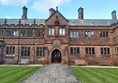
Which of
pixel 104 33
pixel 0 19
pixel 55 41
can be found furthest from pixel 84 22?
pixel 0 19

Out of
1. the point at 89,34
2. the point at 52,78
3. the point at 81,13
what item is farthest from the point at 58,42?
the point at 52,78

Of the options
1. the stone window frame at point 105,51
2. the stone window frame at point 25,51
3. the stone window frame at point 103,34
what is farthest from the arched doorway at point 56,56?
the stone window frame at point 103,34

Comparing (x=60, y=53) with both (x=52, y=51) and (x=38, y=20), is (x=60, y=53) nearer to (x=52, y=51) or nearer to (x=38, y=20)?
(x=52, y=51)

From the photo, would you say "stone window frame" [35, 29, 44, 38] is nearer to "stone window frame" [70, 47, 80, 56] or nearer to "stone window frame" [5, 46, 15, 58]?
"stone window frame" [5, 46, 15, 58]

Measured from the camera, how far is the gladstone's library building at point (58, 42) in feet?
108

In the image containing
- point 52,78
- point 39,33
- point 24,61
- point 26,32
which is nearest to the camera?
point 52,78

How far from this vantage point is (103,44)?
111 feet

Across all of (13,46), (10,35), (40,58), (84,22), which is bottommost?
(40,58)

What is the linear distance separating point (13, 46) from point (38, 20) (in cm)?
989

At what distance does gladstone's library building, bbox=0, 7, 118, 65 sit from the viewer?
3303 centimetres

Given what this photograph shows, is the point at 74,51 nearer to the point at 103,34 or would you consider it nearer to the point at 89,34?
the point at 89,34

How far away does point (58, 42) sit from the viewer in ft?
108

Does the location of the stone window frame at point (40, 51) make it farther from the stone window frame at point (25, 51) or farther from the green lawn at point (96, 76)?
the green lawn at point (96, 76)

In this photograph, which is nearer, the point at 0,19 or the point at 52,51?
the point at 52,51
